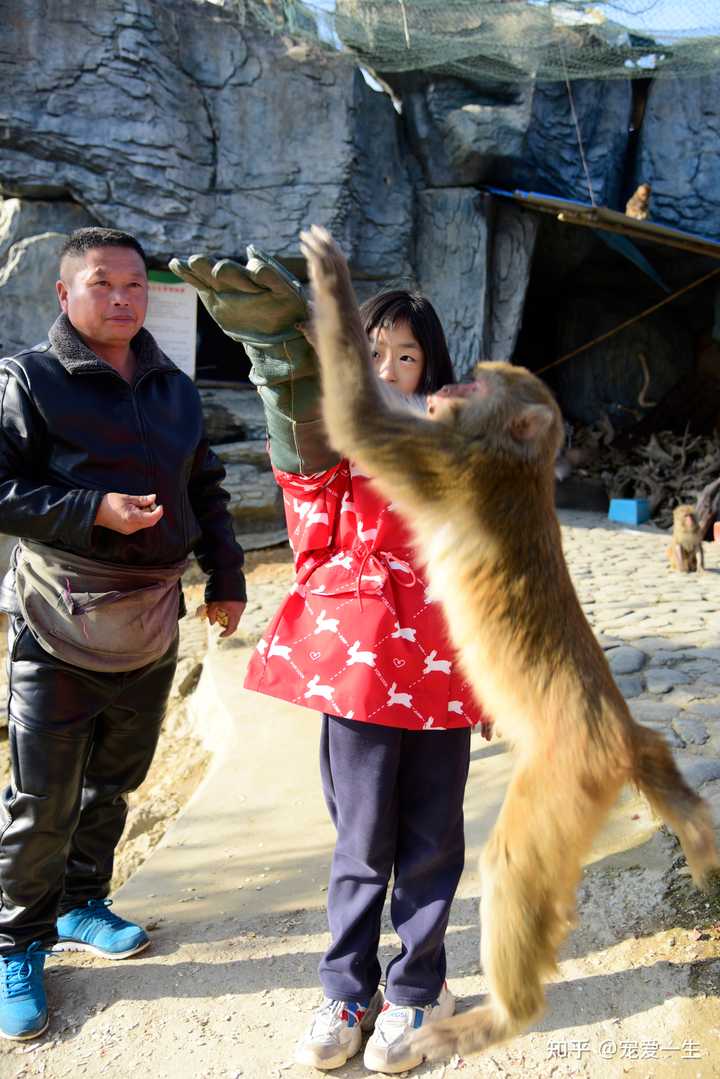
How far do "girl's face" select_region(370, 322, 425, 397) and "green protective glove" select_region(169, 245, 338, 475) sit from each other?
0.26 metres

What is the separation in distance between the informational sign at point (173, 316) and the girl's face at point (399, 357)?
744 centimetres

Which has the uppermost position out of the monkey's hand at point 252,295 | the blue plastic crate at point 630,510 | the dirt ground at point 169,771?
the monkey's hand at point 252,295

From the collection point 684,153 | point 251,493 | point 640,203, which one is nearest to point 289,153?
point 251,493

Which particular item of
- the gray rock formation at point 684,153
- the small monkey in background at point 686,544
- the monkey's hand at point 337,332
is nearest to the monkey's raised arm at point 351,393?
the monkey's hand at point 337,332

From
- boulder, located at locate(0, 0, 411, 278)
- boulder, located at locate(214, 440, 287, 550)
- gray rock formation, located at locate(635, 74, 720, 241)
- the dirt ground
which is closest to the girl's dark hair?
the dirt ground

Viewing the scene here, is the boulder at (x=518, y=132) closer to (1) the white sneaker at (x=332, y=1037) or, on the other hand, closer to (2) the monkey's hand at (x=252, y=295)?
(2) the monkey's hand at (x=252, y=295)

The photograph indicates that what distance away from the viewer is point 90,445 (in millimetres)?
2516

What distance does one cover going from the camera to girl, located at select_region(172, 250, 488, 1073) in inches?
88.5

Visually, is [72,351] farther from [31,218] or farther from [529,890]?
[31,218]

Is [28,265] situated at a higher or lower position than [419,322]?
higher

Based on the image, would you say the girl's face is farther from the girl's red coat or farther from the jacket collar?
the jacket collar

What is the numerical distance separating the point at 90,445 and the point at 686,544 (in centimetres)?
694

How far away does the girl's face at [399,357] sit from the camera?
2.39 metres

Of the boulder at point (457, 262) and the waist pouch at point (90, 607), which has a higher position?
the boulder at point (457, 262)
